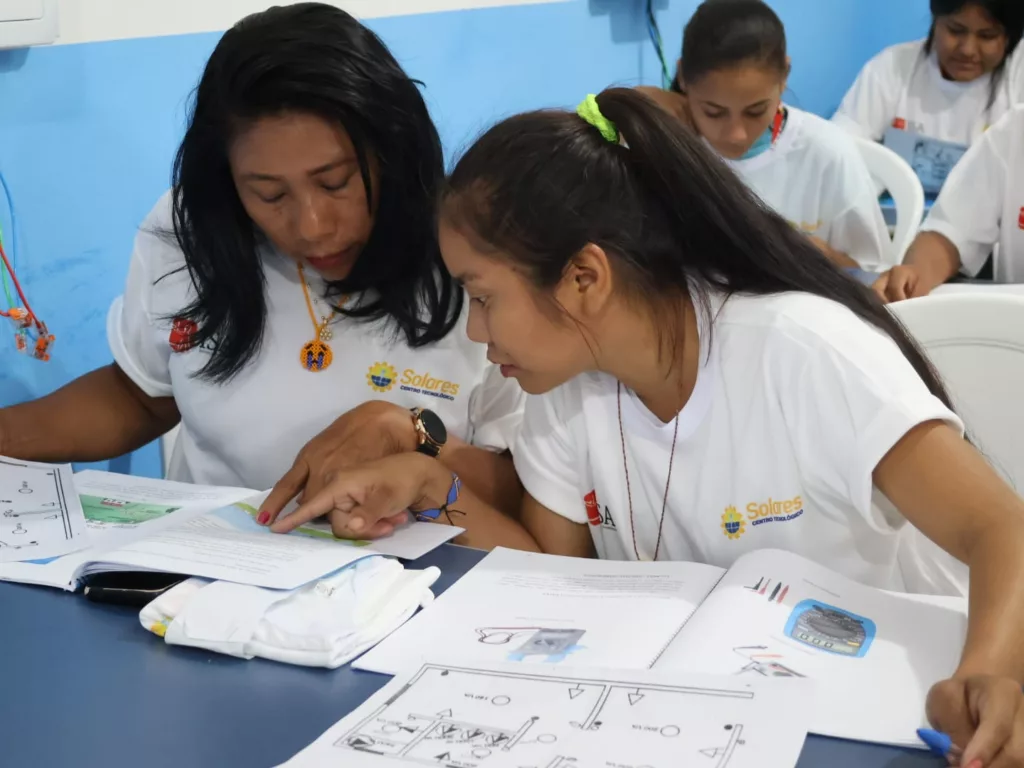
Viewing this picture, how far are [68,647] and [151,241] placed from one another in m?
0.68

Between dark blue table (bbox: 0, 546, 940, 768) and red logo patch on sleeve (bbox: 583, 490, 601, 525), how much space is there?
43 centimetres

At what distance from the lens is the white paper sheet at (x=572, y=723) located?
29.5 inches

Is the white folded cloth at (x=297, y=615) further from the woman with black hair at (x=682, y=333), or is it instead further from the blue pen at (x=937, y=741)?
the blue pen at (x=937, y=741)

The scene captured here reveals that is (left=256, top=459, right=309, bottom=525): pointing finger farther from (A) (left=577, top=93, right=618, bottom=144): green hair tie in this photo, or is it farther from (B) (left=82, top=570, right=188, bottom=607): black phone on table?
(A) (left=577, top=93, right=618, bottom=144): green hair tie

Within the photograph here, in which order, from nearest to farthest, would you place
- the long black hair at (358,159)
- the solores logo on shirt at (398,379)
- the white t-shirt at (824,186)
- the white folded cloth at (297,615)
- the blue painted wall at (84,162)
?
1. the white folded cloth at (297,615)
2. the long black hair at (358,159)
3. the solores logo on shirt at (398,379)
4. the blue painted wall at (84,162)
5. the white t-shirt at (824,186)

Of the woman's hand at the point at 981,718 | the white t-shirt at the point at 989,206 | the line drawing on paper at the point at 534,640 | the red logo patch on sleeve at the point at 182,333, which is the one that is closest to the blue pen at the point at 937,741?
the woman's hand at the point at 981,718

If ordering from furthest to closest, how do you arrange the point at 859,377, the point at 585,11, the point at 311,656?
1. the point at 585,11
2. the point at 859,377
3. the point at 311,656

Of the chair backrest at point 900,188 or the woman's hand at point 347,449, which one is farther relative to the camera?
the chair backrest at point 900,188

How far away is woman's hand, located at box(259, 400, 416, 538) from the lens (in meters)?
1.22

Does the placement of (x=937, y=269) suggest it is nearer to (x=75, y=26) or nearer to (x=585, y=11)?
(x=585, y=11)

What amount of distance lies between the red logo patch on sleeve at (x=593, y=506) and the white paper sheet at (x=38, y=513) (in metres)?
0.53

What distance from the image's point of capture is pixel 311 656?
3.05 feet

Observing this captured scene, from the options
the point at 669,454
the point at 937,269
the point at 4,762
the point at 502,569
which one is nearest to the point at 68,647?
the point at 4,762

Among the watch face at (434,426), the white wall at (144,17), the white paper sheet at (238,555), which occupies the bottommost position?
the white paper sheet at (238,555)
